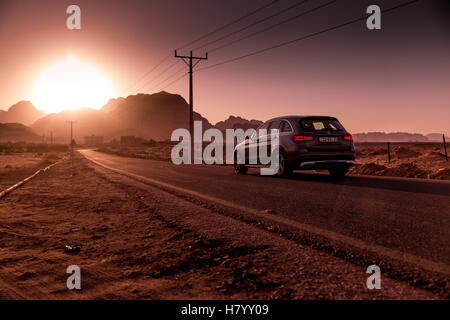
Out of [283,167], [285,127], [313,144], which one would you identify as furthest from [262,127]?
[313,144]

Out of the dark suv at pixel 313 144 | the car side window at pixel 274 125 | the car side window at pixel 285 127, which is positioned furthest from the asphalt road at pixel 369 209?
the car side window at pixel 274 125

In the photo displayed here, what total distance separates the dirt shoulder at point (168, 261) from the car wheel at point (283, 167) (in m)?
4.80

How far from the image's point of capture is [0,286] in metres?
2.31

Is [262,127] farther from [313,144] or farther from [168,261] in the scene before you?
[168,261]

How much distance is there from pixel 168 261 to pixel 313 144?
698cm

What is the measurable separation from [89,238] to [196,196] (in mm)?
2981

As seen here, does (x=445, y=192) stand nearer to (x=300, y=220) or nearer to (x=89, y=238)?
(x=300, y=220)

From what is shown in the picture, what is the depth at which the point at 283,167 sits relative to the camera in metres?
9.45

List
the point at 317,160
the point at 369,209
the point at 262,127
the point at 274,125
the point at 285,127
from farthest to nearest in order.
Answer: the point at 262,127 → the point at 274,125 → the point at 285,127 → the point at 317,160 → the point at 369,209

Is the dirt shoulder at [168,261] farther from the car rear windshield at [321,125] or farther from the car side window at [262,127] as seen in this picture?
the car side window at [262,127]

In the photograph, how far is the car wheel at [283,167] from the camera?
30.5 ft

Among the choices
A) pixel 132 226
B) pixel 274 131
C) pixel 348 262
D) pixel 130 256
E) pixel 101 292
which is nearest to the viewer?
pixel 101 292

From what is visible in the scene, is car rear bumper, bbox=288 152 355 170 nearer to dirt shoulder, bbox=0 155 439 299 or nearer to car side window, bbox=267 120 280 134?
car side window, bbox=267 120 280 134
